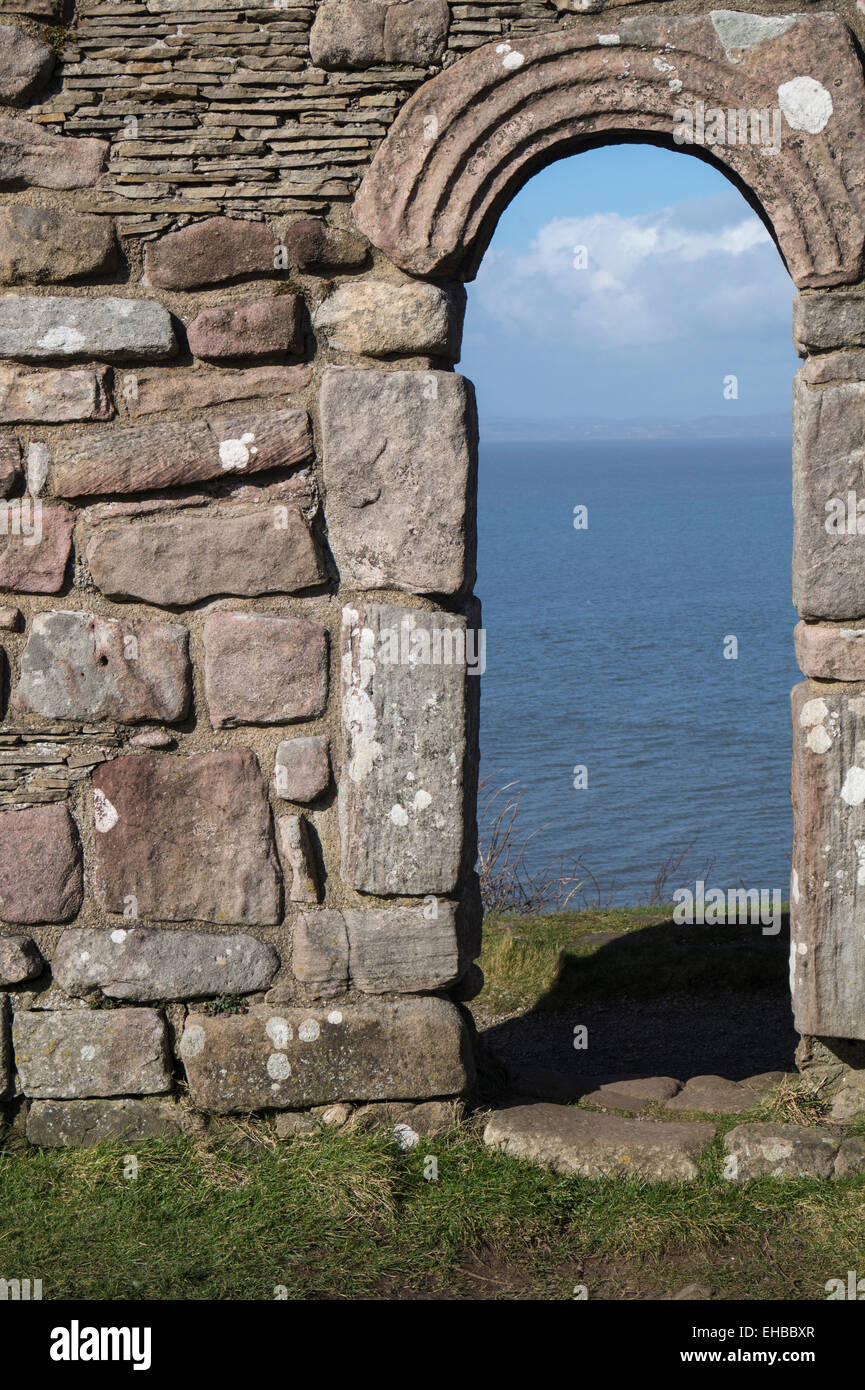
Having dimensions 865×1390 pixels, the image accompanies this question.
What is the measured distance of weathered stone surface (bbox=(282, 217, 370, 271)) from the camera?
3.61 meters

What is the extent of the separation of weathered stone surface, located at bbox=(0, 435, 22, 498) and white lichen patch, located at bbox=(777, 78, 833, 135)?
7.44ft

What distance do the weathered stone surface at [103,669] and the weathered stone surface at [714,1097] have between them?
1.98m

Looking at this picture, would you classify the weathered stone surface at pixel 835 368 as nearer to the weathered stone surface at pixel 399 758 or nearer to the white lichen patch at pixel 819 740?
the white lichen patch at pixel 819 740

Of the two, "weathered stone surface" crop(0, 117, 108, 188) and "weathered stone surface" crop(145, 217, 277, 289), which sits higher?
"weathered stone surface" crop(0, 117, 108, 188)

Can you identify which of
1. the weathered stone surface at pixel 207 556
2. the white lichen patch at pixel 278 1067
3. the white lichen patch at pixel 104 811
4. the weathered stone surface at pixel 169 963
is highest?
the weathered stone surface at pixel 207 556

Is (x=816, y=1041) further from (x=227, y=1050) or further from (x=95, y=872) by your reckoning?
(x=95, y=872)

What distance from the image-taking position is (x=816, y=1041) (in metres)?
3.88

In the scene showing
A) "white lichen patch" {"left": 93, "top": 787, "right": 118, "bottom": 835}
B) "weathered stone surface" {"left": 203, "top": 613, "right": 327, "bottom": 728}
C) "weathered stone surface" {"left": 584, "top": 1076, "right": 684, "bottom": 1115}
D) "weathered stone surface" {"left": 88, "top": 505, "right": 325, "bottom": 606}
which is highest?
"weathered stone surface" {"left": 88, "top": 505, "right": 325, "bottom": 606}

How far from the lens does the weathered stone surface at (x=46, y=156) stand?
3.66m

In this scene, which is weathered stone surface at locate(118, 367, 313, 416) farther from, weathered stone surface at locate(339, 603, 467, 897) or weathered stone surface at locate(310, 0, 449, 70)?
weathered stone surface at locate(310, 0, 449, 70)

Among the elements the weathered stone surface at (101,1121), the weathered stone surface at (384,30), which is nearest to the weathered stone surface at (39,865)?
the weathered stone surface at (101,1121)

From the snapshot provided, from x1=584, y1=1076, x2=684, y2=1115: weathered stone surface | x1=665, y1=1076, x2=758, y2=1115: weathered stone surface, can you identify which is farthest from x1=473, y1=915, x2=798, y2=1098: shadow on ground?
x1=665, y1=1076, x2=758, y2=1115: weathered stone surface

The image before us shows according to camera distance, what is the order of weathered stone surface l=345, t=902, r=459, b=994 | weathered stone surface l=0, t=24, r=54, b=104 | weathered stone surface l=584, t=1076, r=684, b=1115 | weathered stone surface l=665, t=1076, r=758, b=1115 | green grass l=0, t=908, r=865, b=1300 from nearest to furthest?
1. green grass l=0, t=908, r=865, b=1300
2. weathered stone surface l=0, t=24, r=54, b=104
3. weathered stone surface l=345, t=902, r=459, b=994
4. weathered stone surface l=665, t=1076, r=758, b=1115
5. weathered stone surface l=584, t=1076, r=684, b=1115
